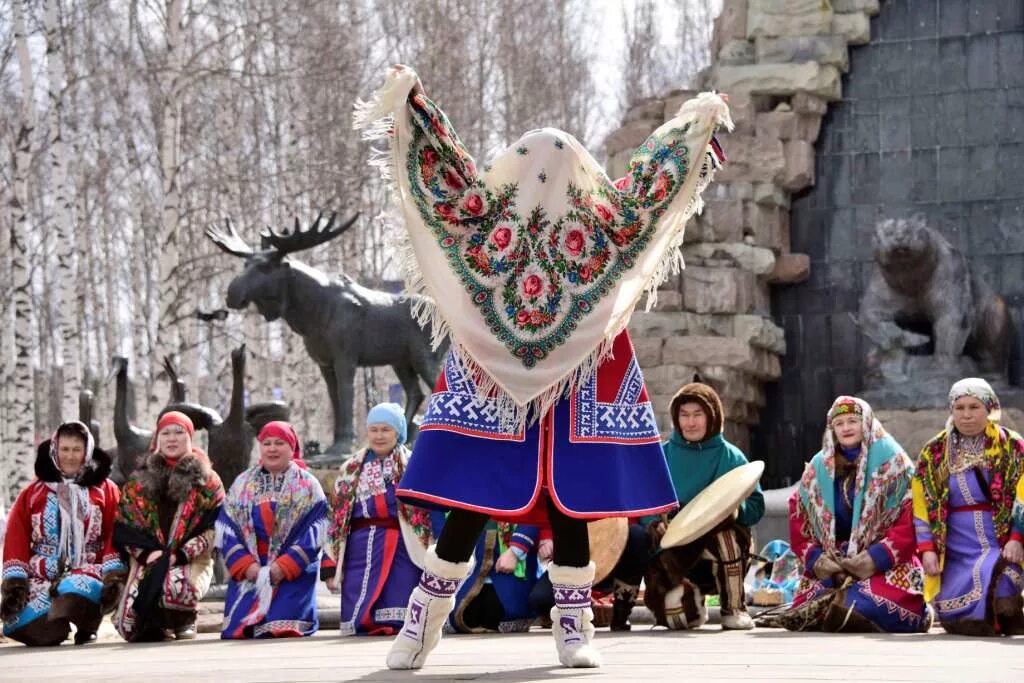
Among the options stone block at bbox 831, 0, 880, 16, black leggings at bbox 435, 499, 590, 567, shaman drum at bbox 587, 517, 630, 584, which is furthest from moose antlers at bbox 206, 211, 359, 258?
black leggings at bbox 435, 499, 590, 567

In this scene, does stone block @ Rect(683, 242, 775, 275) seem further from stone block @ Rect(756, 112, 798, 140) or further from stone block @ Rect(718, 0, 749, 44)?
stone block @ Rect(718, 0, 749, 44)

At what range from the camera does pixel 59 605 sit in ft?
28.6

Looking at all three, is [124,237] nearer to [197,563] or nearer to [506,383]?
[197,563]

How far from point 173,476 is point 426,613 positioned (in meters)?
3.22

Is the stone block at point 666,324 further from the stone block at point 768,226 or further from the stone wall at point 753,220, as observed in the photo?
the stone block at point 768,226

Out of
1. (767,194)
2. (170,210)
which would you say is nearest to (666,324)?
(767,194)

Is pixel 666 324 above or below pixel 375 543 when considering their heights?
above

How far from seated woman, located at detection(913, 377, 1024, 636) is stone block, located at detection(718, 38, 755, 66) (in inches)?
302

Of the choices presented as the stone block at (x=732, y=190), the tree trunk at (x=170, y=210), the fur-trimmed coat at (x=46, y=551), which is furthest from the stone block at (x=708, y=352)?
the fur-trimmed coat at (x=46, y=551)

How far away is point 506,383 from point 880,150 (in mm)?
9486

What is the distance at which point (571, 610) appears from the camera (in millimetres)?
6270

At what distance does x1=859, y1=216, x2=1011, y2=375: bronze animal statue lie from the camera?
13734 mm

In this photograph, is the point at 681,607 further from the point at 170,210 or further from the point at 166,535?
the point at 170,210

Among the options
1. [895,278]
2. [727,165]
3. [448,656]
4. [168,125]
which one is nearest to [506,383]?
[448,656]
